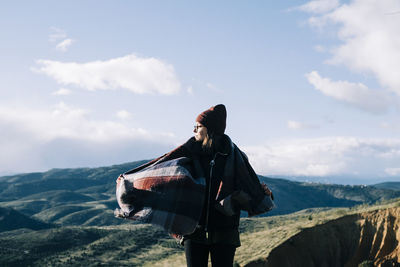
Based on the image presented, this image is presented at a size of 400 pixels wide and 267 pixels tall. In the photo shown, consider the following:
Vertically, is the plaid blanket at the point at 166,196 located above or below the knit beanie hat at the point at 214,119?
below

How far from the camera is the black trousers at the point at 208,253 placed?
14.5ft

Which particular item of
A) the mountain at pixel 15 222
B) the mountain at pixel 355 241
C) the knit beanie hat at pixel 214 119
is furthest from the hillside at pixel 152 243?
the mountain at pixel 15 222

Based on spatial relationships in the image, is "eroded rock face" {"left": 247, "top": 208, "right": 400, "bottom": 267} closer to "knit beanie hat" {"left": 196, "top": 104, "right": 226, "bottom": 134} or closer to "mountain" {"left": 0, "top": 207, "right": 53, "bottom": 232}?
"knit beanie hat" {"left": 196, "top": 104, "right": 226, "bottom": 134}

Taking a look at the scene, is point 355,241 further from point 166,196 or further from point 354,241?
point 166,196

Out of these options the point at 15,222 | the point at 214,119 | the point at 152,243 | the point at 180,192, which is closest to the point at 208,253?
the point at 180,192

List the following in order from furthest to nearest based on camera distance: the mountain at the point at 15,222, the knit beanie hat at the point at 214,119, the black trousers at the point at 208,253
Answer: the mountain at the point at 15,222 < the knit beanie hat at the point at 214,119 < the black trousers at the point at 208,253

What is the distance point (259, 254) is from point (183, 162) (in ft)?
53.1

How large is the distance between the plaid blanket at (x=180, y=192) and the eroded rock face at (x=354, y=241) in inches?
668

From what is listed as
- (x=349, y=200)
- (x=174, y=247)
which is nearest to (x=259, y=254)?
(x=174, y=247)

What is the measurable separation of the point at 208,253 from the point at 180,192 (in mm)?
736

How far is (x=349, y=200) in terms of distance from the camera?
197250 millimetres

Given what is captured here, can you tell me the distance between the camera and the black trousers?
4414 millimetres

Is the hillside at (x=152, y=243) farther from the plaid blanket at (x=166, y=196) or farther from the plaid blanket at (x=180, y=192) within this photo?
the plaid blanket at (x=166, y=196)

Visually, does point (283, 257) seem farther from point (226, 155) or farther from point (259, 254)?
point (226, 155)
